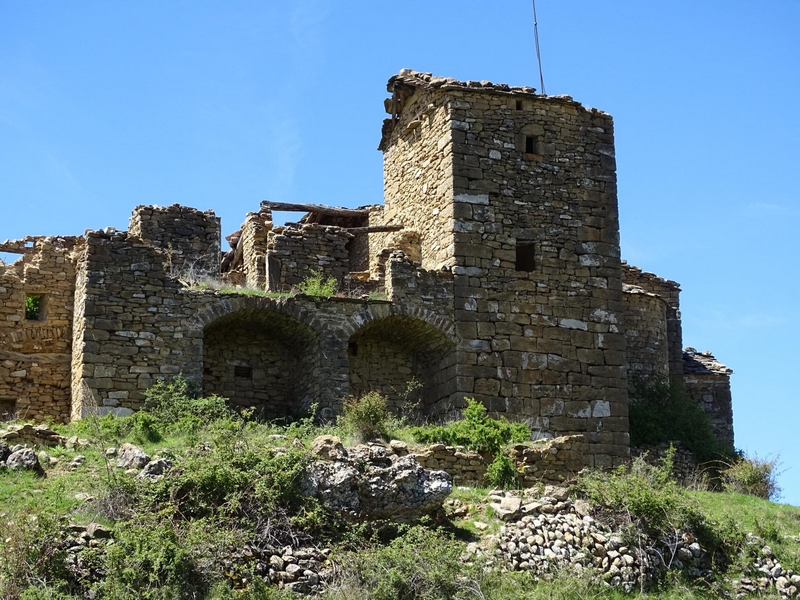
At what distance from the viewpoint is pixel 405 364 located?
25516mm

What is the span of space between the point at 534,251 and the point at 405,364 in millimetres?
3227

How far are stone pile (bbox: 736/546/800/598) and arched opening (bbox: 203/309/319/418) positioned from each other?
813cm

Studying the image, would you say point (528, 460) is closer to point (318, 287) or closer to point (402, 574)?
point (318, 287)

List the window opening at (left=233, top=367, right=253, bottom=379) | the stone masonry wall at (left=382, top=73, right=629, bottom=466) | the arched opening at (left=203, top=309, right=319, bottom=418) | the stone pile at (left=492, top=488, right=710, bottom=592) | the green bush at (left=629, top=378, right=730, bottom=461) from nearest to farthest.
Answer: the stone pile at (left=492, top=488, right=710, bottom=592)
the arched opening at (left=203, top=309, right=319, bottom=418)
the window opening at (left=233, top=367, right=253, bottom=379)
the stone masonry wall at (left=382, top=73, right=629, bottom=466)
the green bush at (left=629, top=378, right=730, bottom=461)

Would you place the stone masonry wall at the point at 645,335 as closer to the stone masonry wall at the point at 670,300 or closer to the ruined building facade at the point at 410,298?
the stone masonry wall at the point at 670,300

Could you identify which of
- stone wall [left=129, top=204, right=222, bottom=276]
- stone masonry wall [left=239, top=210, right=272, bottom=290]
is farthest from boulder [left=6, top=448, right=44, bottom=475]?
stone masonry wall [left=239, top=210, right=272, bottom=290]

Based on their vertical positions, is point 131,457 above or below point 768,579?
above

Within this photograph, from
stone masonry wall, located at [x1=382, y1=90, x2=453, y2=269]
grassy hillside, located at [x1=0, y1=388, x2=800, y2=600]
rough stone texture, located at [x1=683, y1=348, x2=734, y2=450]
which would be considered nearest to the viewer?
grassy hillside, located at [x1=0, y1=388, x2=800, y2=600]

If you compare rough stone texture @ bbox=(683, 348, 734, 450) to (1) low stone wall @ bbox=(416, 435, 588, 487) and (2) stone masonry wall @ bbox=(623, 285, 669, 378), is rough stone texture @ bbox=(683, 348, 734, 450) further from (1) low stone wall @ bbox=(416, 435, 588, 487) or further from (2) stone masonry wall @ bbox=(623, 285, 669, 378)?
(1) low stone wall @ bbox=(416, 435, 588, 487)

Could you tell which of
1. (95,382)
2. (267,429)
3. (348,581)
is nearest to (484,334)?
(267,429)

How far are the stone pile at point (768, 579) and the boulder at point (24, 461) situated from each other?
986 cm

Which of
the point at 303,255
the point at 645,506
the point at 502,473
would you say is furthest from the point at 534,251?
the point at 645,506

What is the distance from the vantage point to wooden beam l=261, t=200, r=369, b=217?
1102 inches

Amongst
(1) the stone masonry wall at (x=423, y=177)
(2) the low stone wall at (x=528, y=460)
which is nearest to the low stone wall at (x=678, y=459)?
(2) the low stone wall at (x=528, y=460)
